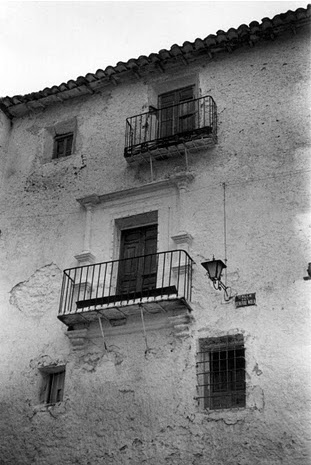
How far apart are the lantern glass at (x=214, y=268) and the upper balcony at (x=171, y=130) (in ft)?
9.57

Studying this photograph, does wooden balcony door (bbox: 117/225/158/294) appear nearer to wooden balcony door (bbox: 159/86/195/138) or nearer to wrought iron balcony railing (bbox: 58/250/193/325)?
wrought iron balcony railing (bbox: 58/250/193/325)

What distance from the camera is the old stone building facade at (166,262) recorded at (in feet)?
39.2

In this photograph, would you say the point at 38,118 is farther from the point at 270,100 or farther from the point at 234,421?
Result: the point at 234,421

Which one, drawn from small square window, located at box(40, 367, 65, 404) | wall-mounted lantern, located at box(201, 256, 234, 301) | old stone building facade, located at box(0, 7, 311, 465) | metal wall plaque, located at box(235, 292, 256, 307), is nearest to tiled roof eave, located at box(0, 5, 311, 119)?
old stone building facade, located at box(0, 7, 311, 465)

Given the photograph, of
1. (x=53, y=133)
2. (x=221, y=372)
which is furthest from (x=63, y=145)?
(x=221, y=372)

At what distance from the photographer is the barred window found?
1205cm

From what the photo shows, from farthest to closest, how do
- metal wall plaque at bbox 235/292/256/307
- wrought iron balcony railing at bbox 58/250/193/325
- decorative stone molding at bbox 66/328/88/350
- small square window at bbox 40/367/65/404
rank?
small square window at bbox 40/367/65/404 → decorative stone molding at bbox 66/328/88/350 → wrought iron balcony railing at bbox 58/250/193/325 → metal wall plaque at bbox 235/292/256/307

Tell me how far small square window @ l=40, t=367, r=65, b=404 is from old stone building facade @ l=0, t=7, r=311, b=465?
0.11ft

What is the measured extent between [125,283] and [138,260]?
0.50m

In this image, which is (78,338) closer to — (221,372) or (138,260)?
(138,260)

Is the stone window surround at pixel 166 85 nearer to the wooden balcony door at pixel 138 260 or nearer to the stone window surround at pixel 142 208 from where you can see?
the stone window surround at pixel 142 208

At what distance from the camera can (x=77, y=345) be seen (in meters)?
13.5

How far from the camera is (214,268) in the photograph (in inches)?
477

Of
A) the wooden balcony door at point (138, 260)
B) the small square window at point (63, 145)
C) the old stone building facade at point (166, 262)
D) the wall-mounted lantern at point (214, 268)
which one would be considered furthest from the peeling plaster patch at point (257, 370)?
the small square window at point (63, 145)
